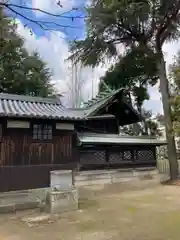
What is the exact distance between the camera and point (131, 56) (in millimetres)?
14180

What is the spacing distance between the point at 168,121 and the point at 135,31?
519 centimetres

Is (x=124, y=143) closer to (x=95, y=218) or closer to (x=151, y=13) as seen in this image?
(x=95, y=218)

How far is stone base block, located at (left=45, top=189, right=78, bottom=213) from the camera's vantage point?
20.4 feet

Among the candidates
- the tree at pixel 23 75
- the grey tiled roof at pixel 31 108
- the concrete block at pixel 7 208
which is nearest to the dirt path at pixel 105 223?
the concrete block at pixel 7 208

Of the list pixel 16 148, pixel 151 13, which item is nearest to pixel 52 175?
pixel 16 148

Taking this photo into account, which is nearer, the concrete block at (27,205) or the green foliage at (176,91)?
the concrete block at (27,205)

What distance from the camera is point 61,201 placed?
632 centimetres

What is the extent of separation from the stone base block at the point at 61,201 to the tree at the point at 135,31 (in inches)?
277

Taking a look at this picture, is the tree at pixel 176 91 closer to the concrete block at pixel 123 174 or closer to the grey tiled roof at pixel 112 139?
the grey tiled roof at pixel 112 139

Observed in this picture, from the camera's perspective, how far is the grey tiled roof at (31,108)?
814 centimetres

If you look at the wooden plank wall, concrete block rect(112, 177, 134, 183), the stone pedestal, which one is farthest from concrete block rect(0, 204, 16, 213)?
concrete block rect(112, 177, 134, 183)

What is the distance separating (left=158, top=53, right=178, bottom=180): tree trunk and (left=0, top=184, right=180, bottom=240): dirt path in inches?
194

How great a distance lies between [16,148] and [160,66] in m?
8.94

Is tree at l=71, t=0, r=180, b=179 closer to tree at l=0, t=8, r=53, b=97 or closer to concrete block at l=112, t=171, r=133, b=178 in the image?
concrete block at l=112, t=171, r=133, b=178
